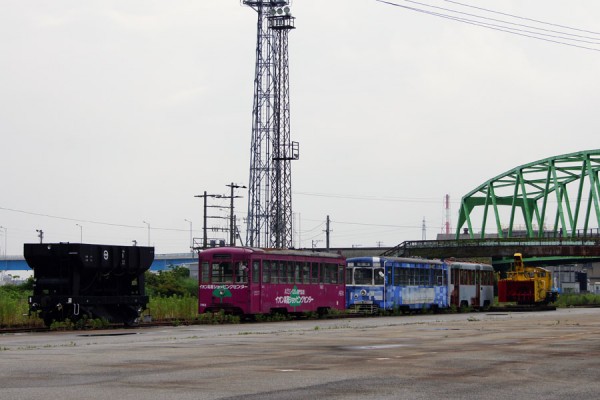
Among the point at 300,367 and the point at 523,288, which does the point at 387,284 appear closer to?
the point at 523,288

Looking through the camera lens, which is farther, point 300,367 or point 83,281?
point 83,281

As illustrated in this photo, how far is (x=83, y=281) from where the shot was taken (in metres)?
32.8

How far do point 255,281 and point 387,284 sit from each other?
1061 centimetres

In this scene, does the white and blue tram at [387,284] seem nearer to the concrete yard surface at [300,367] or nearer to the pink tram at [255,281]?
the pink tram at [255,281]

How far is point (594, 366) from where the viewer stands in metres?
16.6

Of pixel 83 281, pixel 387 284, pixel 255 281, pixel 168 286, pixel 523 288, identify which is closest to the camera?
pixel 83 281

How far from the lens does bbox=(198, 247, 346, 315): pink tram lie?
37.0 metres

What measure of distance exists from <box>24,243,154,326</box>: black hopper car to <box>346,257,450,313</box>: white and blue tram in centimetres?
1376

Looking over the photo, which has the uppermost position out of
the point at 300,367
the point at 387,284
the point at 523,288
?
the point at 387,284

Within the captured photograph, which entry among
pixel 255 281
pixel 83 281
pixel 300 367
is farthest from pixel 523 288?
pixel 300 367

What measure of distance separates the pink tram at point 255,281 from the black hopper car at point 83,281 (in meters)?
3.81

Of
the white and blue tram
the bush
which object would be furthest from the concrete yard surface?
the bush

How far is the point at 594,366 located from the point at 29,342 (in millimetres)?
12935

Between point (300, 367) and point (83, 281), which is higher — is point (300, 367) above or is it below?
below
